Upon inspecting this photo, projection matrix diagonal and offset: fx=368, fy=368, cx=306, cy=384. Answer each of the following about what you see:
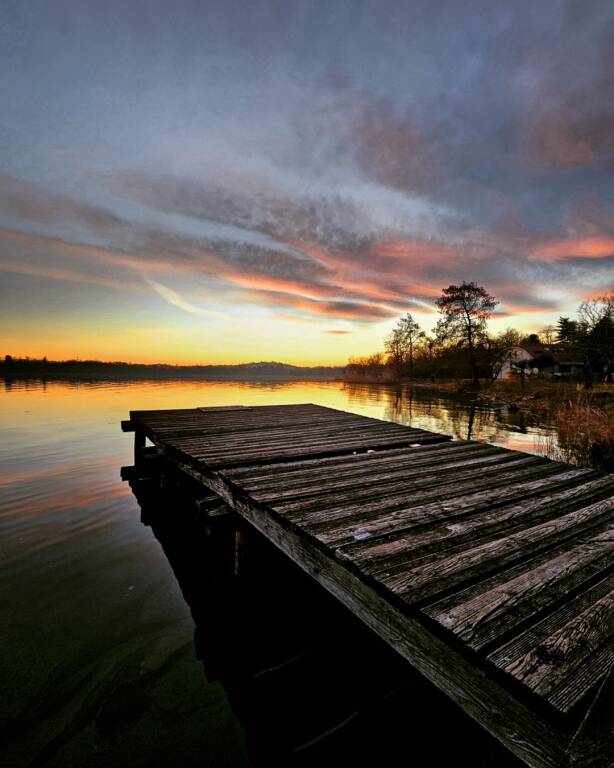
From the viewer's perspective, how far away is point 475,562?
7.38 feet

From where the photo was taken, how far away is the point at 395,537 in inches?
103

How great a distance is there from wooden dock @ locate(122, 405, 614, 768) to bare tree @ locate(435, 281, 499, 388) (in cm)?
4415

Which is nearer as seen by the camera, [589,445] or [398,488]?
[398,488]

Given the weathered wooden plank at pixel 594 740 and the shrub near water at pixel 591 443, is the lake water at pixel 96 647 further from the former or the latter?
the shrub near water at pixel 591 443

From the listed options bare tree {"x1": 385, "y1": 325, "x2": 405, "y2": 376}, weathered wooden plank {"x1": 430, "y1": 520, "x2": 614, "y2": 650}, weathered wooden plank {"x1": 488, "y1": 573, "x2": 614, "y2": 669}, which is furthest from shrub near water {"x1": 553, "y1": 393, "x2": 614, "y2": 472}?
bare tree {"x1": 385, "y1": 325, "x2": 405, "y2": 376}

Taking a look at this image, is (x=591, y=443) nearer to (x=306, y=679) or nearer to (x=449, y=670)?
(x=306, y=679)

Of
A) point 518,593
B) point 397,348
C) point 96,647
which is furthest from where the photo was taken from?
point 397,348

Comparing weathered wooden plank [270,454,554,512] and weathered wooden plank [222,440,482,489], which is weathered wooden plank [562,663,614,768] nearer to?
weathered wooden plank [270,454,554,512]

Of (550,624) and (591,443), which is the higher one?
(550,624)

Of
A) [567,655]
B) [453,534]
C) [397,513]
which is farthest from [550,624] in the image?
[397,513]

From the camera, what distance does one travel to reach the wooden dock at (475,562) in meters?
1.37

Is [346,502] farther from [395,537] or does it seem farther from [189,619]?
[189,619]

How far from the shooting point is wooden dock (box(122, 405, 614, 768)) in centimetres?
137

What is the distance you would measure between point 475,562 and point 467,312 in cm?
4812
